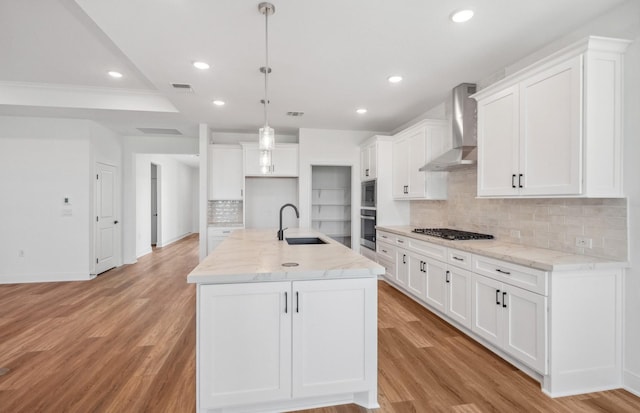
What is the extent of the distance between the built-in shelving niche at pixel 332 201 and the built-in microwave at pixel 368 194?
0.63m

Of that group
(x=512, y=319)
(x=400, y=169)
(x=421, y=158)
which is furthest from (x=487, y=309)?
(x=400, y=169)

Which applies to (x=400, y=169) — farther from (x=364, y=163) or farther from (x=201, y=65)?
(x=201, y=65)

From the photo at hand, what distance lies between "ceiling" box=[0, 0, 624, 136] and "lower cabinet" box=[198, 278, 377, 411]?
187 centimetres

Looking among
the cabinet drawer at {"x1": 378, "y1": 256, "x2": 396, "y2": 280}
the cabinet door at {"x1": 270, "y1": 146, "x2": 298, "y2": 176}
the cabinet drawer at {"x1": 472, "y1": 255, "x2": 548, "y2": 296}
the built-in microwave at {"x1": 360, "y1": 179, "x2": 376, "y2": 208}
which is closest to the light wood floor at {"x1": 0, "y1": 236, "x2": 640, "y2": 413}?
the cabinet drawer at {"x1": 378, "y1": 256, "x2": 396, "y2": 280}

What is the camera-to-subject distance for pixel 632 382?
6.53ft

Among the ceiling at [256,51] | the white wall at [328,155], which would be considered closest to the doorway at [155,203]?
the ceiling at [256,51]

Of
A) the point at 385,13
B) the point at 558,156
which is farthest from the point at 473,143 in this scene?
the point at 385,13

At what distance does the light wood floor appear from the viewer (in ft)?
6.27

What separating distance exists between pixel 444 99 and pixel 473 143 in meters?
0.93

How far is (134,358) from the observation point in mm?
2479

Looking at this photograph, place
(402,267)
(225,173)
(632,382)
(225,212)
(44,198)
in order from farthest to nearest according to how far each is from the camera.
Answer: (225,212), (225,173), (44,198), (402,267), (632,382)

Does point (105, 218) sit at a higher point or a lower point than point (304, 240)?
higher

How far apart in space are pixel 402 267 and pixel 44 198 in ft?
18.6

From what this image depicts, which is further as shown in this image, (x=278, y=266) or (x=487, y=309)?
(x=487, y=309)
